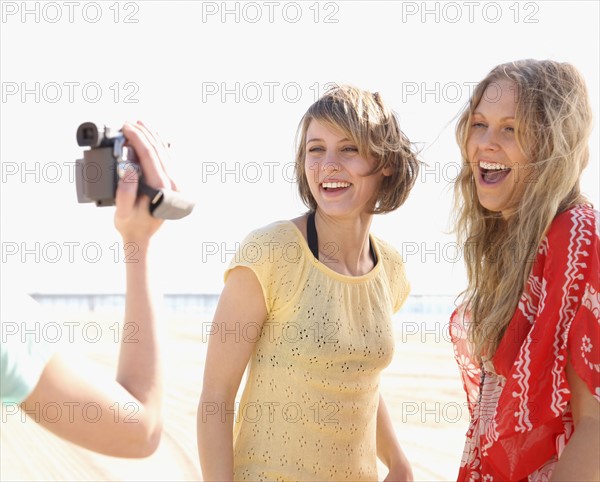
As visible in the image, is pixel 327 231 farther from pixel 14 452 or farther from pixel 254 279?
pixel 14 452

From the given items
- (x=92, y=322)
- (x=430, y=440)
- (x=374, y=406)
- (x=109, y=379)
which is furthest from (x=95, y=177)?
(x=92, y=322)

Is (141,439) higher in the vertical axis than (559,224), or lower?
lower

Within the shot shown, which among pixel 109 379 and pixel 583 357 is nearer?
pixel 109 379

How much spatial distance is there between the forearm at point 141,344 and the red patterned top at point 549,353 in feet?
4.48

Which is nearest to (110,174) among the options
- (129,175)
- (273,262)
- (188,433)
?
(129,175)

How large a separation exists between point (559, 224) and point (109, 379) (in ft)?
5.62

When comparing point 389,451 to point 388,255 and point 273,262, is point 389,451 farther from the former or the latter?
point 273,262

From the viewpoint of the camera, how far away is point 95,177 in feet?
6.20

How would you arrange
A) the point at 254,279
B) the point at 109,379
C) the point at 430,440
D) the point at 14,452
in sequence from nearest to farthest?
1. the point at 109,379
2. the point at 254,279
3. the point at 14,452
4. the point at 430,440

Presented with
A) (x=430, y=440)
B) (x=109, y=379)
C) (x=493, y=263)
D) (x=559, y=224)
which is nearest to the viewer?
(x=109, y=379)

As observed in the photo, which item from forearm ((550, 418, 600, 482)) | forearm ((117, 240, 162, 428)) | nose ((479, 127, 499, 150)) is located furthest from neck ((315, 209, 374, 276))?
forearm ((117, 240, 162, 428))

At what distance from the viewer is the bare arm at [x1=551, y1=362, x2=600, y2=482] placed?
2.66 metres

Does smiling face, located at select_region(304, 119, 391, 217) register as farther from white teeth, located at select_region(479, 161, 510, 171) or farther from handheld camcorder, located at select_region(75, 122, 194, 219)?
handheld camcorder, located at select_region(75, 122, 194, 219)

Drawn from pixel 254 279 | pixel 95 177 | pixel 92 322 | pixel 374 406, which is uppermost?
pixel 95 177
